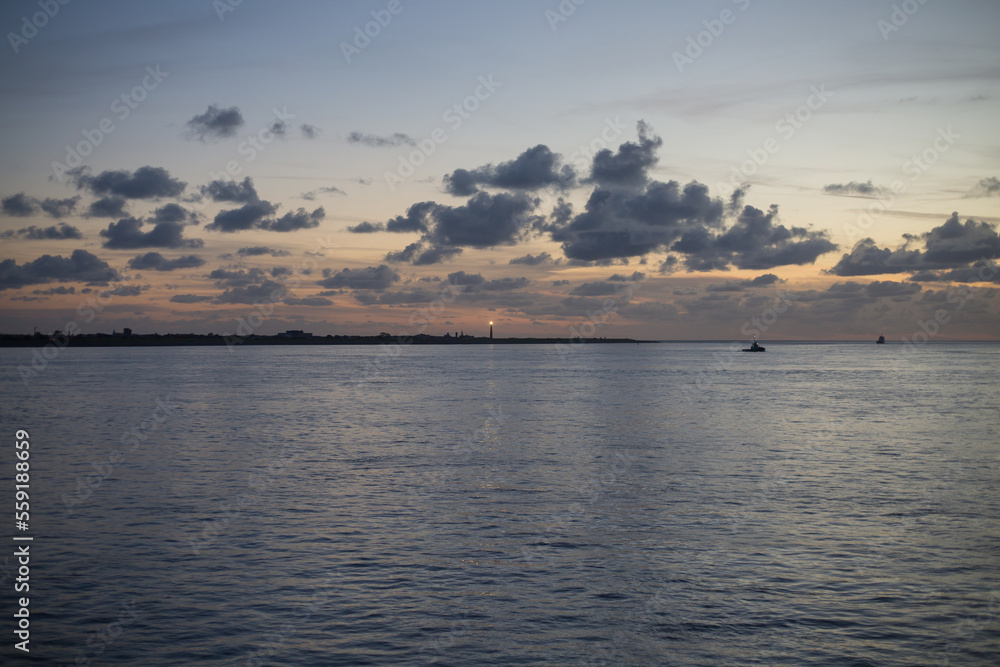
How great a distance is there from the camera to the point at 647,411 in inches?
2431

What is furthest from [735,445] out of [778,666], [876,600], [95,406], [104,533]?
[95,406]

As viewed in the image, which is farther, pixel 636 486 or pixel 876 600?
pixel 636 486

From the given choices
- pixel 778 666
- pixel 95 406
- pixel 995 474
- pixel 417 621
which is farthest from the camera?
pixel 95 406

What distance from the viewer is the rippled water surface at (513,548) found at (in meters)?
14.2

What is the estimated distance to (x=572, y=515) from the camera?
2438cm

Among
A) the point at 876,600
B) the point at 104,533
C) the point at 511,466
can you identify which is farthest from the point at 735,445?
the point at 104,533

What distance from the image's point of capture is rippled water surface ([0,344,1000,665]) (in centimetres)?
1424

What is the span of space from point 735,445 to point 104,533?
3289 centimetres

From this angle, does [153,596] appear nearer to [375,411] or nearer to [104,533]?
[104,533]

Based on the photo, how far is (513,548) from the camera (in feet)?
66.8

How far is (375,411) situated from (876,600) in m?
49.7

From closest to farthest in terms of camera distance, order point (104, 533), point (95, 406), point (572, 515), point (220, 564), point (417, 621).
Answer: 1. point (417, 621)
2. point (220, 564)
3. point (104, 533)
4. point (572, 515)
5. point (95, 406)

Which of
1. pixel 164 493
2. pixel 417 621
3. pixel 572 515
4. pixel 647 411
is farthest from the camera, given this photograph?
pixel 647 411

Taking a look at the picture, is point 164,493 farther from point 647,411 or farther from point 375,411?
point 647,411
